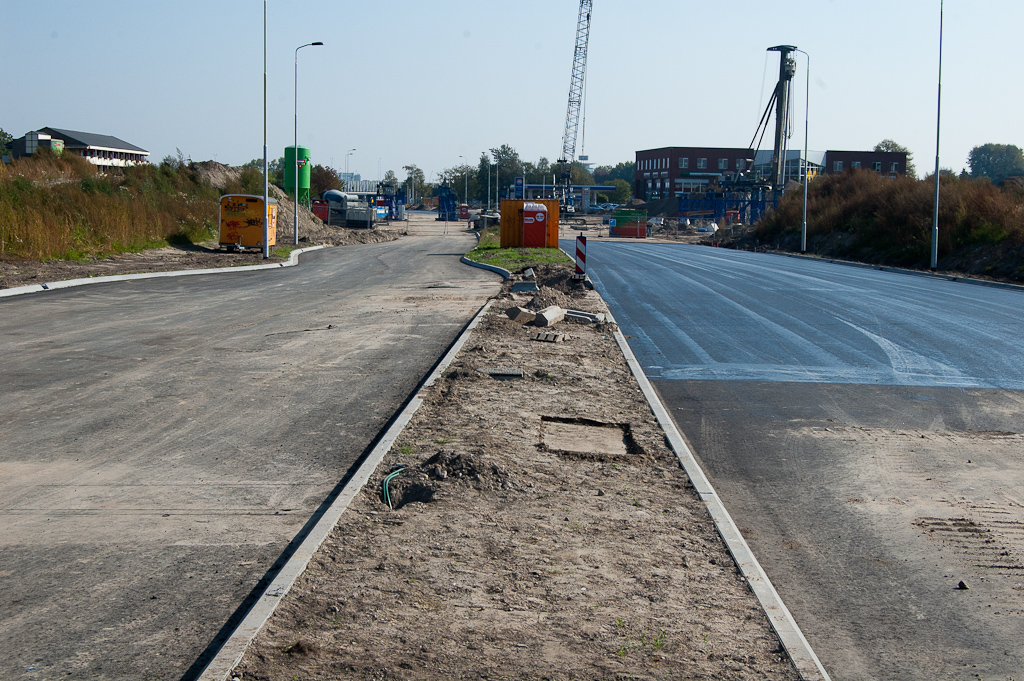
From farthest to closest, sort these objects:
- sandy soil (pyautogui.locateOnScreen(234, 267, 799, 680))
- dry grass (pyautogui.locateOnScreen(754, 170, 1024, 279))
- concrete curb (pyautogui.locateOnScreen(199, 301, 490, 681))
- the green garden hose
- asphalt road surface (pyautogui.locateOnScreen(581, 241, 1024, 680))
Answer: dry grass (pyautogui.locateOnScreen(754, 170, 1024, 279))
the green garden hose
asphalt road surface (pyautogui.locateOnScreen(581, 241, 1024, 680))
sandy soil (pyautogui.locateOnScreen(234, 267, 799, 680))
concrete curb (pyautogui.locateOnScreen(199, 301, 490, 681))

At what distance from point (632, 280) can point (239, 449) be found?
21093 mm

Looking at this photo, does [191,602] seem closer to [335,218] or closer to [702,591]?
[702,591]

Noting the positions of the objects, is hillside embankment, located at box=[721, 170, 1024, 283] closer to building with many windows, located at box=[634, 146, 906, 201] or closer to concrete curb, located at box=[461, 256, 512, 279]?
concrete curb, located at box=[461, 256, 512, 279]

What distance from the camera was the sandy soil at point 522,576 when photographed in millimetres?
3930

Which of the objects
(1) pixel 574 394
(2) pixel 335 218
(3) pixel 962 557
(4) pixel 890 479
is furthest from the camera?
(2) pixel 335 218

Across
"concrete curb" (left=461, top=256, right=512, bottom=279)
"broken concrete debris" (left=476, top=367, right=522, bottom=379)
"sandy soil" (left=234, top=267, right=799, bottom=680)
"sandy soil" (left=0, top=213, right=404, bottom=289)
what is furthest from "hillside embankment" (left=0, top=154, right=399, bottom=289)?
"sandy soil" (left=234, top=267, right=799, bottom=680)

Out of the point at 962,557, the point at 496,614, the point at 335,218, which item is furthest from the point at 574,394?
the point at 335,218

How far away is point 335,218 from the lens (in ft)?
244

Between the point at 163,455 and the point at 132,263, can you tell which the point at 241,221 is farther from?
the point at 163,455

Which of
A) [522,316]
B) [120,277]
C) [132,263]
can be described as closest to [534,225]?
[132,263]

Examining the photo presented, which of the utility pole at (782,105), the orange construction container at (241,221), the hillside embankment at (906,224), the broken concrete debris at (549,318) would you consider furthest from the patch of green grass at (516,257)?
the utility pole at (782,105)

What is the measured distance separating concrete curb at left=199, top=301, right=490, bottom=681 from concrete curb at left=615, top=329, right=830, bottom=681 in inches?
98.3

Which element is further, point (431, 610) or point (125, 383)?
point (125, 383)

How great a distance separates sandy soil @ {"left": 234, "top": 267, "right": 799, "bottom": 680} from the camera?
3.93 m
